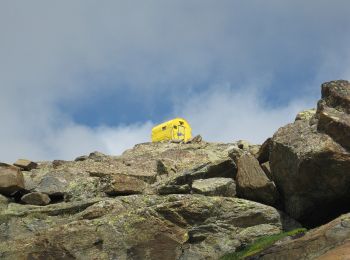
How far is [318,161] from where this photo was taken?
82.0 feet

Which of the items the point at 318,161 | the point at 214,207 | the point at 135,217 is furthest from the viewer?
the point at 214,207

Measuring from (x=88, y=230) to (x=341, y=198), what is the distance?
41.3ft

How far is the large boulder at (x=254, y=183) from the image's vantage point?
91.2ft

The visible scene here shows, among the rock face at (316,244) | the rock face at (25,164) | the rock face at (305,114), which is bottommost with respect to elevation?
the rock face at (316,244)

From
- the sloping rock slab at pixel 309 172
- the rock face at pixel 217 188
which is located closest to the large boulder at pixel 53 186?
the rock face at pixel 217 188

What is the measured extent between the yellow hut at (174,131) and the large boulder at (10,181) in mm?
26193

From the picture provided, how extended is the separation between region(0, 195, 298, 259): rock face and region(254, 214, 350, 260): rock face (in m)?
4.82

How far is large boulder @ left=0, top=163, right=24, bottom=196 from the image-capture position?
32.2 m

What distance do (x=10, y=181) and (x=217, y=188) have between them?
12.9 meters

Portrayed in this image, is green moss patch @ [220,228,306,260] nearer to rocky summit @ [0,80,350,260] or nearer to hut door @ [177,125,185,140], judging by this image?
rocky summit @ [0,80,350,260]

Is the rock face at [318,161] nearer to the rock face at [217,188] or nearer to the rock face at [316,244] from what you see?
the rock face at [217,188]

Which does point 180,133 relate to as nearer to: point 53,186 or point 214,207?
point 53,186

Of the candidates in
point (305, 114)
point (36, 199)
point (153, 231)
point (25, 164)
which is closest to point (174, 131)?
point (25, 164)

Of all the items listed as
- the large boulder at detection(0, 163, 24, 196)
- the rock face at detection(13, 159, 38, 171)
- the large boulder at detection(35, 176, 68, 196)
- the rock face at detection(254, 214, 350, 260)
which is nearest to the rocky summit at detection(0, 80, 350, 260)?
the rock face at detection(254, 214, 350, 260)
